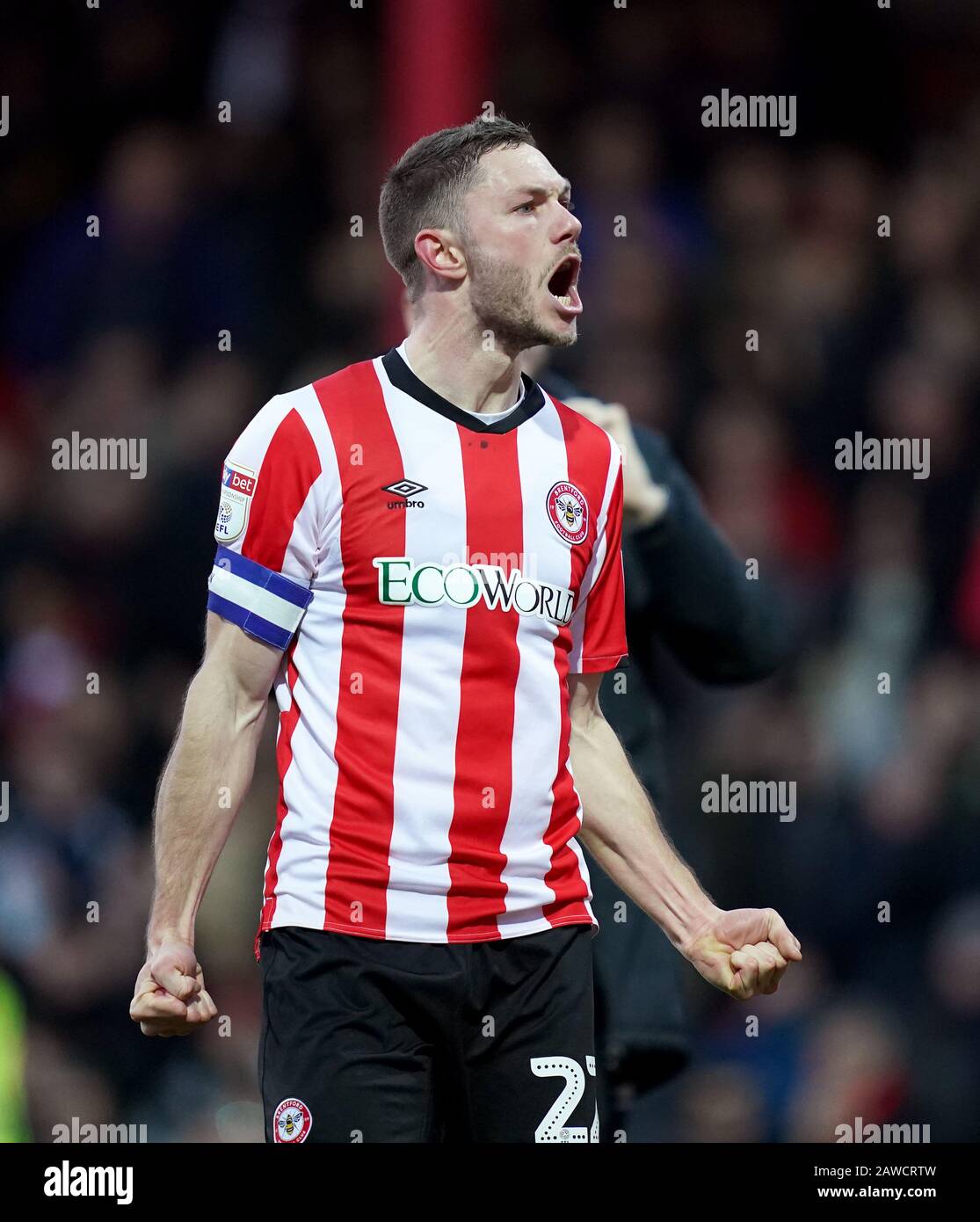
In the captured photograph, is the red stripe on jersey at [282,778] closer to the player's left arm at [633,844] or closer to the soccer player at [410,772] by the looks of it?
the soccer player at [410,772]

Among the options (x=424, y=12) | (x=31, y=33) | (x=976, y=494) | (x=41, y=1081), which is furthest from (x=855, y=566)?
(x=31, y=33)

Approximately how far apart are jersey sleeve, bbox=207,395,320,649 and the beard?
351 mm

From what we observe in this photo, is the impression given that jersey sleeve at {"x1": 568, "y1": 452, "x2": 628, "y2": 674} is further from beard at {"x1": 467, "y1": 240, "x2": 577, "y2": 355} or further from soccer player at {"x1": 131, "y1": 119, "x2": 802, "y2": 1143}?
beard at {"x1": 467, "y1": 240, "x2": 577, "y2": 355}

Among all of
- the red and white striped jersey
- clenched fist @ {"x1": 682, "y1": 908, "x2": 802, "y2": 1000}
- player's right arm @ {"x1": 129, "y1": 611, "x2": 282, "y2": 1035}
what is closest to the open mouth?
the red and white striped jersey

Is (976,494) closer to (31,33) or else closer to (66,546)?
(66,546)

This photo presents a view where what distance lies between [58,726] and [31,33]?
247 centimetres

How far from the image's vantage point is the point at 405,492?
2.65 metres

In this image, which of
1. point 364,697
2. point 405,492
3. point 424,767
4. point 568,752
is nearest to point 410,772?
point 424,767

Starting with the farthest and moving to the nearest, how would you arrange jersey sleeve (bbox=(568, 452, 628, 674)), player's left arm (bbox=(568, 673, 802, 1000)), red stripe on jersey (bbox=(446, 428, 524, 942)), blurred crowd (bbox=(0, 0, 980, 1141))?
blurred crowd (bbox=(0, 0, 980, 1141))
jersey sleeve (bbox=(568, 452, 628, 674))
player's left arm (bbox=(568, 673, 802, 1000))
red stripe on jersey (bbox=(446, 428, 524, 942))

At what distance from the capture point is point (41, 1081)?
16.1 ft

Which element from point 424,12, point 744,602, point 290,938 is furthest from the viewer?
point 424,12

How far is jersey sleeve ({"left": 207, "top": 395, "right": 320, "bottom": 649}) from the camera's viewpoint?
261cm

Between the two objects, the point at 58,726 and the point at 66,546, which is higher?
the point at 66,546

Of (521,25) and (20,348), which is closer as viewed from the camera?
(20,348)
